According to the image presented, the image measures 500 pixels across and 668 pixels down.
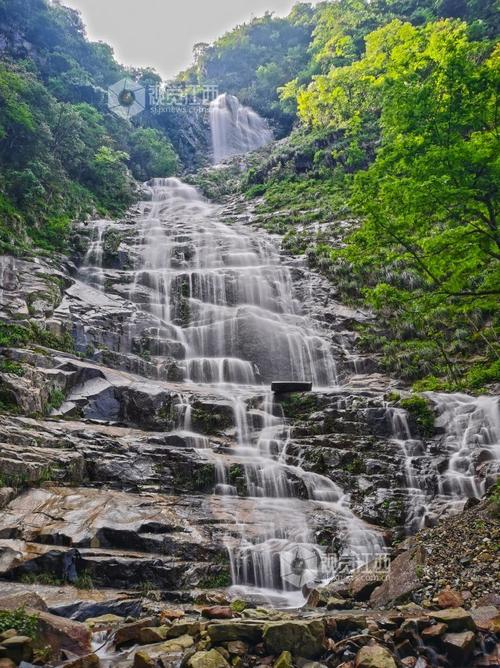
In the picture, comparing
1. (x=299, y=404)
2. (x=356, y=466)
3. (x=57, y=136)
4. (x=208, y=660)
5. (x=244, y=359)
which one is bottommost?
(x=208, y=660)

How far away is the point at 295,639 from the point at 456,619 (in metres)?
1.87

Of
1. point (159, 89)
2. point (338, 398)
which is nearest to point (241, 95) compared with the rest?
point (159, 89)

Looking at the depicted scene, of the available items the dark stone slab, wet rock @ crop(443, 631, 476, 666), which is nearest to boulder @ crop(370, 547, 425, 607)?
wet rock @ crop(443, 631, 476, 666)

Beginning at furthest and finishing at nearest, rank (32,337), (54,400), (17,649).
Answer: (32,337)
(54,400)
(17,649)

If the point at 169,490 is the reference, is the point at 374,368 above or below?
above

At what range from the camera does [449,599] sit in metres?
6.11

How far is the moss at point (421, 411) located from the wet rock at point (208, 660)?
10.7 metres

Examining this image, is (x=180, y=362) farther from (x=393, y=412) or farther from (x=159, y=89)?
(x=159, y=89)

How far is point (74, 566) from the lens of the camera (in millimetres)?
8500

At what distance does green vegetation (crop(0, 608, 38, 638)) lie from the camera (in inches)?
206

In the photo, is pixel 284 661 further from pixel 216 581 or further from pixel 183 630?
pixel 216 581

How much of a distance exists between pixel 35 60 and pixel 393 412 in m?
49.4

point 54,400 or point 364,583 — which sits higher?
point 54,400

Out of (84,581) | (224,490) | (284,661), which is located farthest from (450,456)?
(84,581)
